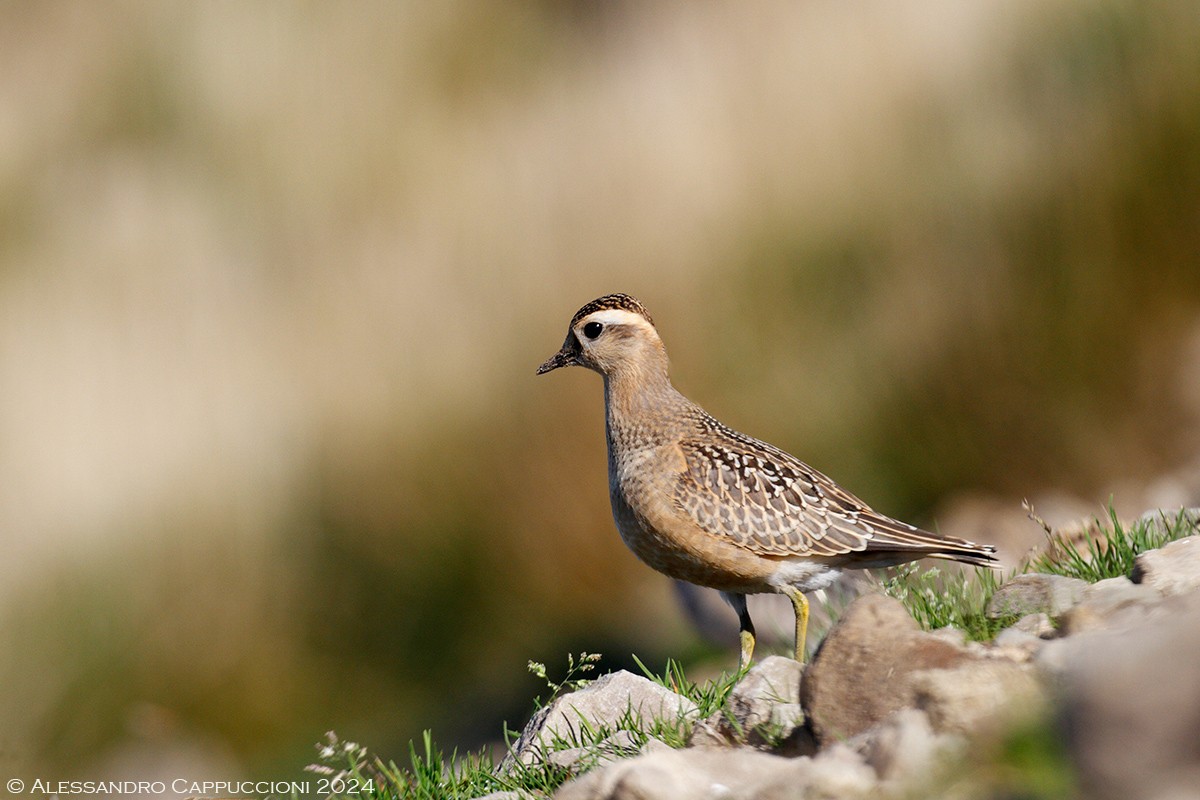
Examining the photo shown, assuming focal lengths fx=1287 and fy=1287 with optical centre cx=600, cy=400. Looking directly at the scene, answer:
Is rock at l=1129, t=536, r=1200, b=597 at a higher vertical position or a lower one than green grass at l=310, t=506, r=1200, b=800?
higher

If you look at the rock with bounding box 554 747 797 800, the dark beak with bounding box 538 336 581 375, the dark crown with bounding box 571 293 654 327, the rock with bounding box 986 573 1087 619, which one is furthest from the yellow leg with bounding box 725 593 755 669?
the rock with bounding box 554 747 797 800

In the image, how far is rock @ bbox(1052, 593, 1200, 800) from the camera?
3.26m

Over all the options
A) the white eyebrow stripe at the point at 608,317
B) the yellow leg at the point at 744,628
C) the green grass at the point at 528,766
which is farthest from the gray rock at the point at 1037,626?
the white eyebrow stripe at the point at 608,317

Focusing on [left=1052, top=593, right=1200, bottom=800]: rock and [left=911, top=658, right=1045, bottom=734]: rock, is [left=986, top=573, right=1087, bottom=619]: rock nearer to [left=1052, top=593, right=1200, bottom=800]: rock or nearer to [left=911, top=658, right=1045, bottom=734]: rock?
[left=911, top=658, right=1045, bottom=734]: rock

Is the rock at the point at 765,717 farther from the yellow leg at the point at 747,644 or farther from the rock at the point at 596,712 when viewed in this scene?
the yellow leg at the point at 747,644

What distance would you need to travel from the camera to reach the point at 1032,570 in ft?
23.0

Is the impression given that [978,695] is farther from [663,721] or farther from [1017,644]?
[663,721]

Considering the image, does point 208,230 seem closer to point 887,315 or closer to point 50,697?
point 50,697

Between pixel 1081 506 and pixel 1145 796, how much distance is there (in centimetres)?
921

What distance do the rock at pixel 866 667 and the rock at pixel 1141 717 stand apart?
39.8 inches

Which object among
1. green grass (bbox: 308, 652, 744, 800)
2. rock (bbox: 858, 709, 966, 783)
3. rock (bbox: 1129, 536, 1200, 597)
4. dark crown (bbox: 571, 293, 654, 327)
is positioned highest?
dark crown (bbox: 571, 293, 654, 327)

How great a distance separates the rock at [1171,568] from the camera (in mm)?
5477

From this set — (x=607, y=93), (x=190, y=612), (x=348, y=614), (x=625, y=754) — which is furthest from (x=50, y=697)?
(x=625, y=754)

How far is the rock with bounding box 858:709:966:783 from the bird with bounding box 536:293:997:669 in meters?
3.01
